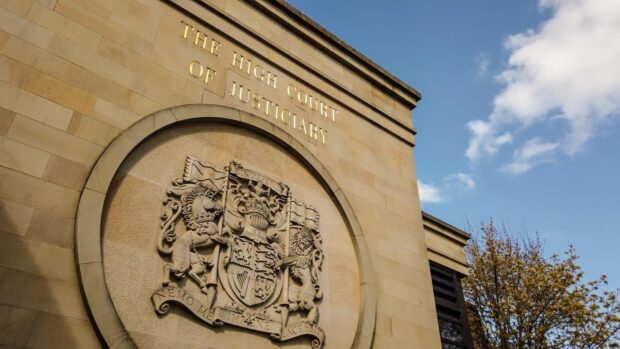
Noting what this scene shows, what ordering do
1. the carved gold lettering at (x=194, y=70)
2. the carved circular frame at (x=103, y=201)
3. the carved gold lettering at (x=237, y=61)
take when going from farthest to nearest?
the carved gold lettering at (x=237, y=61), the carved gold lettering at (x=194, y=70), the carved circular frame at (x=103, y=201)

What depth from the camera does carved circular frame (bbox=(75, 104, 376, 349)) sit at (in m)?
5.77

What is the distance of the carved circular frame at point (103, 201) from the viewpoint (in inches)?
227

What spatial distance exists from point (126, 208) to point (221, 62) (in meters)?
3.89

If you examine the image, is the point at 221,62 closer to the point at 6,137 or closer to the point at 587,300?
the point at 6,137

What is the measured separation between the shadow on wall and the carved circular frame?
0.51 feet

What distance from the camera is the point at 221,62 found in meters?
9.22

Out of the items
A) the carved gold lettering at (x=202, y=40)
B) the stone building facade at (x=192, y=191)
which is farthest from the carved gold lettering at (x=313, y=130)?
the carved gold lettering at (x=202, y=40)

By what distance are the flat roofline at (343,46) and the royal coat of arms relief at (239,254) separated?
4.73m

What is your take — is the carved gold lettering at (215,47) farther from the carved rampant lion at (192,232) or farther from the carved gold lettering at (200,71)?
the carved rampant lion at (192,232)

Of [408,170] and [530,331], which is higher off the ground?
[408,170]

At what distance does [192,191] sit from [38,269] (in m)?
2.47

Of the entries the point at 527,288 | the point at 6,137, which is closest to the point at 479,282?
the point at 527,288

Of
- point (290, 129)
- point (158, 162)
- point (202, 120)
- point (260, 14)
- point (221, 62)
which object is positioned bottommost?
point (158, 162)

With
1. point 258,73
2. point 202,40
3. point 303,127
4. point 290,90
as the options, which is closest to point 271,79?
point 258,73
